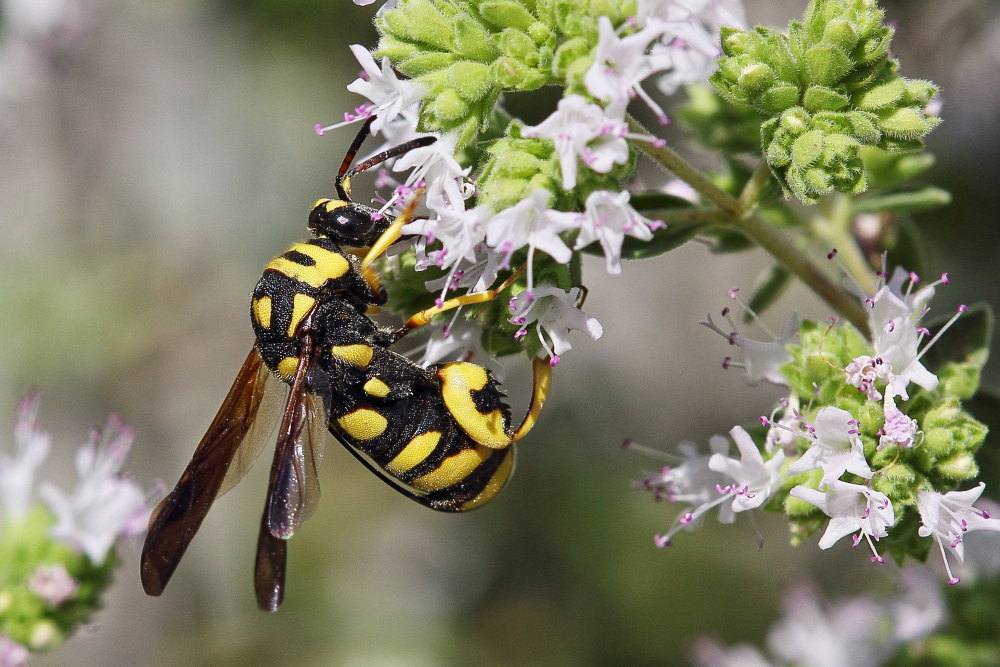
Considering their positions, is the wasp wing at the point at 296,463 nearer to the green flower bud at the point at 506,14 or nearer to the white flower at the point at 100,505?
the green flower bud at the point at 506,14

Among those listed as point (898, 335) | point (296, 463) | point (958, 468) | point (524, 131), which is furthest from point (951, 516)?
point (296, 463)

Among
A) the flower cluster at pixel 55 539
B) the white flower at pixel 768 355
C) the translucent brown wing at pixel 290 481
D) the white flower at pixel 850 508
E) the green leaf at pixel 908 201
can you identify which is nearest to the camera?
the white flower at pixel 850 508

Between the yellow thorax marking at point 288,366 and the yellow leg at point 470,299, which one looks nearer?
the yellow leg at point 470,299

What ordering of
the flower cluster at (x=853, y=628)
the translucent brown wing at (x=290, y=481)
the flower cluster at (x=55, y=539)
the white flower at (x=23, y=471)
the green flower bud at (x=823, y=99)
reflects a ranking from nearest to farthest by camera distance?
the green flower bud at (x=823, y=99) → the translucent brown wing at (x=290, y=481) → the flower cluster at (x=853, y=628) → the flower cluster at (x=55, y=539) → the white flower at (x=23, y=471)

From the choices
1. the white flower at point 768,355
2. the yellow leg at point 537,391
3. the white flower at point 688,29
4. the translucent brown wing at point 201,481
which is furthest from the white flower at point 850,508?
the translucent brown wing at point 201,481

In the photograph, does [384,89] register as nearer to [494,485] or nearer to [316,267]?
[316,267]

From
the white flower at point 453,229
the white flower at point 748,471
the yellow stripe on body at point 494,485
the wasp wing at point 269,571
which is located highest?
the white flower at point 453,229

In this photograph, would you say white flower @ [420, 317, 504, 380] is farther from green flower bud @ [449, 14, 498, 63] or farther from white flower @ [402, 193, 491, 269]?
green flower bud @ [449, 14, 498, 63]
